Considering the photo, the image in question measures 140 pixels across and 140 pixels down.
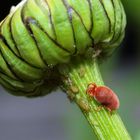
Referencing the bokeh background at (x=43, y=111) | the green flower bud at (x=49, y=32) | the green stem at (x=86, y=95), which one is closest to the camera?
the green flower bud at (x=49, y=32)

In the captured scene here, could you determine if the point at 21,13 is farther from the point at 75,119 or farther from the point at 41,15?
the point at 75,119

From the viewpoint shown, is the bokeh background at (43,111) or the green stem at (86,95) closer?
the green stem at (86,95)

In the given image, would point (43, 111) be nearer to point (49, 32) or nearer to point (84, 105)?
point (84, 105)

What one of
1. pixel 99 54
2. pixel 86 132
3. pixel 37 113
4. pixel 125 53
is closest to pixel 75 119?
pixel 86 132

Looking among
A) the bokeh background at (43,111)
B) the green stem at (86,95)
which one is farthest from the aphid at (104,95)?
the bokeh background at (43,111)

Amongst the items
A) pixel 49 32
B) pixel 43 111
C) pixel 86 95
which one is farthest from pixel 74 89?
pixel 43 111

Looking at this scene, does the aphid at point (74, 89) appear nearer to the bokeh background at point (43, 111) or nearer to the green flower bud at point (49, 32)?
the green flower bud at point (49, 32)
